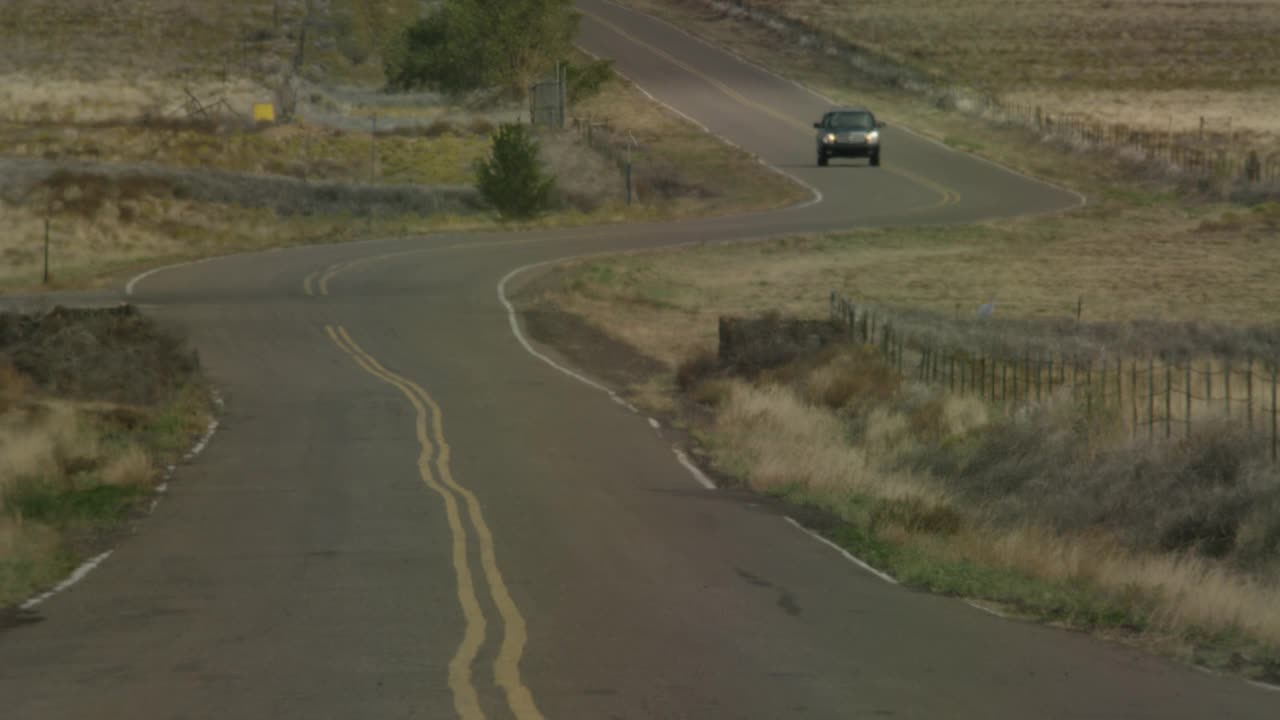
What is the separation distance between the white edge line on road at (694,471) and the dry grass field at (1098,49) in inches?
2405

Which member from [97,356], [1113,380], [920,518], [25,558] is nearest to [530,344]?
[97,356]

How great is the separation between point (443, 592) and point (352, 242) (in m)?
44.6

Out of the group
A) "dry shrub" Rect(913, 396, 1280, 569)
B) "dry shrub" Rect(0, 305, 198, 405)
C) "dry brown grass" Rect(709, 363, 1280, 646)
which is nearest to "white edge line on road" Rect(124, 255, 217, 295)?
"dry shrub" Rect(0, 305, 198, 405)

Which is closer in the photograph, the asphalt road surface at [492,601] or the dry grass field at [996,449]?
the asphalt road surface at [492,601]

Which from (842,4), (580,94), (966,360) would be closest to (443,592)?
(966,360)

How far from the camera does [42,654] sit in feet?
40.9

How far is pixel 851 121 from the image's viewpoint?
7062cm

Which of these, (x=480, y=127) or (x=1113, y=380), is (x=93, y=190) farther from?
(x=1113, y=380)

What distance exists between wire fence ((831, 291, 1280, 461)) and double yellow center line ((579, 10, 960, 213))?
86.7 feet

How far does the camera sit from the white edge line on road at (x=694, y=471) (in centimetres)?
2258

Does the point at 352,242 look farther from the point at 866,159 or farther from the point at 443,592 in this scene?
the point at 443,592

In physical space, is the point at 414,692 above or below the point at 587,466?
above

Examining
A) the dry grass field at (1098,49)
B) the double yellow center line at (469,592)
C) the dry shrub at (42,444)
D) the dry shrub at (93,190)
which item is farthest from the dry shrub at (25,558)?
the dry grass field at (1098,49)

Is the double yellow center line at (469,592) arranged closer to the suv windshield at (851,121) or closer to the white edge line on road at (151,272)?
the white edge line on road at (151,272)
